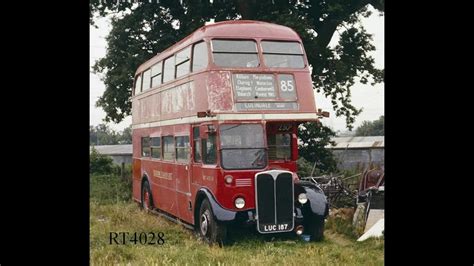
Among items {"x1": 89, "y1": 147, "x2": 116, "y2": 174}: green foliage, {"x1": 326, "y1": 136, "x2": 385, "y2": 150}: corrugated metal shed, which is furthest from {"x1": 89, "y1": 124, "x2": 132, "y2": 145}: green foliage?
{"x1": 326, "y1": 136, "x2": 385, "y2": 150}: corrugated metal shed

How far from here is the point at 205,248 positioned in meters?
6.99

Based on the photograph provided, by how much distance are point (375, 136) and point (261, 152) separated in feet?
4.27

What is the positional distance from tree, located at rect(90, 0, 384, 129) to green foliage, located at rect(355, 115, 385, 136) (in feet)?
0.45

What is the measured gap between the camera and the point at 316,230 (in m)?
7.21

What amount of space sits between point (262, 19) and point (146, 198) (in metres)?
2.63

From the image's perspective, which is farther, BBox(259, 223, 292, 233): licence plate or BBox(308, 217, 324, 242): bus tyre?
BBox(308, 217, 324, 242): bus tyre

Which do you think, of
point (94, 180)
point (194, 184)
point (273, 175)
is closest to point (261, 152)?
point (273, 175)

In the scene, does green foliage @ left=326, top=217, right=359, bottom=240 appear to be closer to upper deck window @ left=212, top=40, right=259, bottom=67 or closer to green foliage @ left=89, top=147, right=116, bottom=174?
upper deck window @ left=212, top=40, right=259, bottom=67

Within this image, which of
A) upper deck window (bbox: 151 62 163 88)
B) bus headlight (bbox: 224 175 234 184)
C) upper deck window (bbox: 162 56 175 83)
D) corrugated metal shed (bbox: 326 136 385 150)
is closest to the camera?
bus headlight (bbox: 224 175 234 184)

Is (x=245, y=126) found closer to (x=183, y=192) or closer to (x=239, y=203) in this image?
(x=239, y=203)

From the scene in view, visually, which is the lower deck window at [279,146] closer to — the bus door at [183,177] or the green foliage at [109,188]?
the bus door at [183,177]

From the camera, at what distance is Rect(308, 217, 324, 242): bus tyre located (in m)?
7.19
